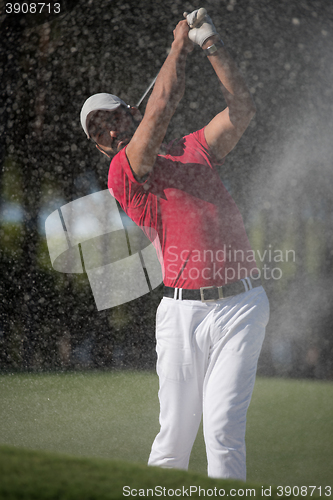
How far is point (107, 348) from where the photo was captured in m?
2.36

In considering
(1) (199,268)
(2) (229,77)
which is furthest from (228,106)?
(1) (199,268)

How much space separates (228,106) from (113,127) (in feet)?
1.11

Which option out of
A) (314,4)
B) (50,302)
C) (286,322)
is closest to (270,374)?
(286,322)

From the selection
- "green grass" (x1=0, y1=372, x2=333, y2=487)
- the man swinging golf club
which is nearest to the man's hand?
the man swinging golf club

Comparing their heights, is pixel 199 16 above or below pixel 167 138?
above

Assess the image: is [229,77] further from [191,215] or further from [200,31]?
[191,215]

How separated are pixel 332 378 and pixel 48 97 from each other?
2.01 m

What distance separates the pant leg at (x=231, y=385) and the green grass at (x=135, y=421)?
1.15 ft

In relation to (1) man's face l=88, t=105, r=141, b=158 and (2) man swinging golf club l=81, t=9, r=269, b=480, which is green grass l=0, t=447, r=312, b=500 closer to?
(2) man swinging golf club l=81, t=9, r=269, b=480

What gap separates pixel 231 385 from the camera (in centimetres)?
121

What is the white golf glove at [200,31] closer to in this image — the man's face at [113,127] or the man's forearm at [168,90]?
the man's forearm at [168,90]

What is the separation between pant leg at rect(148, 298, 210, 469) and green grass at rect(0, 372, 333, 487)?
1.20ft

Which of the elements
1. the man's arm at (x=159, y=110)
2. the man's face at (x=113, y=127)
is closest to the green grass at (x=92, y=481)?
the man's arm at (x=159, y=110)

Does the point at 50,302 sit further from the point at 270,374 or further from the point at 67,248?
the point at 270,374
